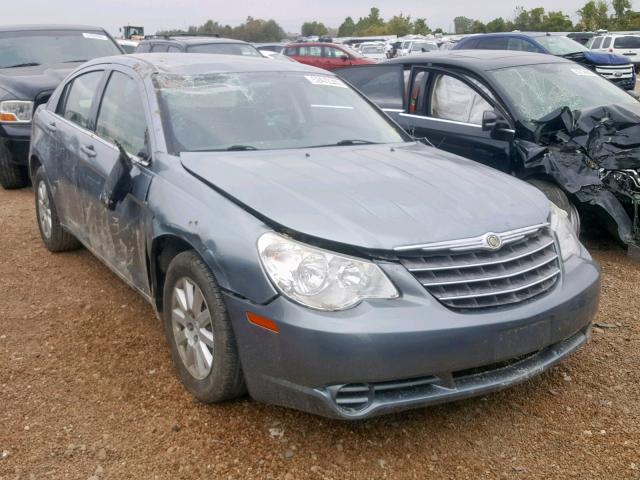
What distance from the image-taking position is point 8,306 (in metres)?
4.38

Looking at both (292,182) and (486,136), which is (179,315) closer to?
(292,182)

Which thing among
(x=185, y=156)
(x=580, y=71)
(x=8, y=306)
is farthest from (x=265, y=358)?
(x=580, y=71)

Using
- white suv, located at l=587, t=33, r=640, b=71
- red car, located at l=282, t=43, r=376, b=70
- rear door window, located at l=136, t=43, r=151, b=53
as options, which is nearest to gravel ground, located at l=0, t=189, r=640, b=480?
rear door window, located at l=136, t=43, r=151, b=53

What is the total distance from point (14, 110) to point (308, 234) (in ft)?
19.6

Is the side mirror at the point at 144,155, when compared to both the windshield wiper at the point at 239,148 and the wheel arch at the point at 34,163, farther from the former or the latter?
the wheel arch at the point at 34,163

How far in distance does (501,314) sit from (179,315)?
1.47 meters

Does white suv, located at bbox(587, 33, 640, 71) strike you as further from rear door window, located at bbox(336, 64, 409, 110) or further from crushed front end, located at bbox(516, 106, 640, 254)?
crushed front end, located at bbox(516, 106, 640, 254)

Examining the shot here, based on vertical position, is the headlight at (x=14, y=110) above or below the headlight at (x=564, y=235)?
above

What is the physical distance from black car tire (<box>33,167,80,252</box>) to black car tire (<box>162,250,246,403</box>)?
7.57 ft

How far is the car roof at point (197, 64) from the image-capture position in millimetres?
4059

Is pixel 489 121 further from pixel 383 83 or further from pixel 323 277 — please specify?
pixel 323 277

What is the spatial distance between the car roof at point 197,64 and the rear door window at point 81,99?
0.57ft

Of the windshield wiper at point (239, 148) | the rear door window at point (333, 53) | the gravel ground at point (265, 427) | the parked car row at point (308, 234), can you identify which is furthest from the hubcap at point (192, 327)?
the rear door window at point (333, 53)

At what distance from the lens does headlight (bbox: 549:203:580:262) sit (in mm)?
3223
